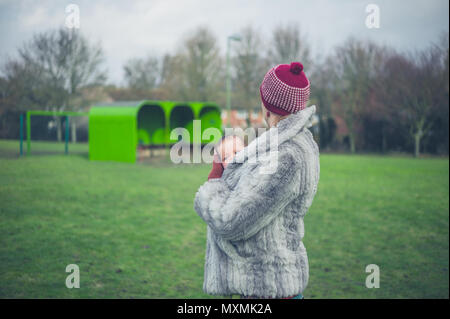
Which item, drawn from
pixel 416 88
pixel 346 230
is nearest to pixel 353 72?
pixel 416 88

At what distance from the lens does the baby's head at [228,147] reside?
172 centimetres

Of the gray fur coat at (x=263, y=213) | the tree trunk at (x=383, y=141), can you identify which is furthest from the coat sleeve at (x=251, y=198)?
the tree trunk at (x=383, y=141)

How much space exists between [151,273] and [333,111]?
26.5 metres

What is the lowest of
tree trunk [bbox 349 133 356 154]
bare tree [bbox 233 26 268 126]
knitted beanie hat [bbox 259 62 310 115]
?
tree trunk [bbox 349 133 356 154]

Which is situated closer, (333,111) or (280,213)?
(280,213)

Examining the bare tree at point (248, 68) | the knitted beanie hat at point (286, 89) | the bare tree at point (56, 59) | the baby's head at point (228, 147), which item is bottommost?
the baby's head at point (228, 147)

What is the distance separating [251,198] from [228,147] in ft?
0.95

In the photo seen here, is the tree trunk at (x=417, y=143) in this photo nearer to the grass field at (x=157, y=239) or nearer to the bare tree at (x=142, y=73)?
the grass field at (x=157, y=239)

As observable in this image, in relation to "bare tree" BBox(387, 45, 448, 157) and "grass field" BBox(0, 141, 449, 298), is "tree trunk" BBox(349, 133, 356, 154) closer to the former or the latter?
"bare tree" BBox(387, 45, 448, 157)

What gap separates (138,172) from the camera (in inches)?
517

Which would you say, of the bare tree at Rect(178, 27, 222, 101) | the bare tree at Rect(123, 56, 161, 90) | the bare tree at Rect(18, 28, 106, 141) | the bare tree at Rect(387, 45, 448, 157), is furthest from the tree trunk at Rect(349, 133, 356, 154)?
the bare tree at Rect(18, 28, 106, 141)

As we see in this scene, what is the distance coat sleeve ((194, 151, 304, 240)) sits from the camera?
1.56m

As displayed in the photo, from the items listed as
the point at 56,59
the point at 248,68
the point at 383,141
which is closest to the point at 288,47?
the point at 248,68
